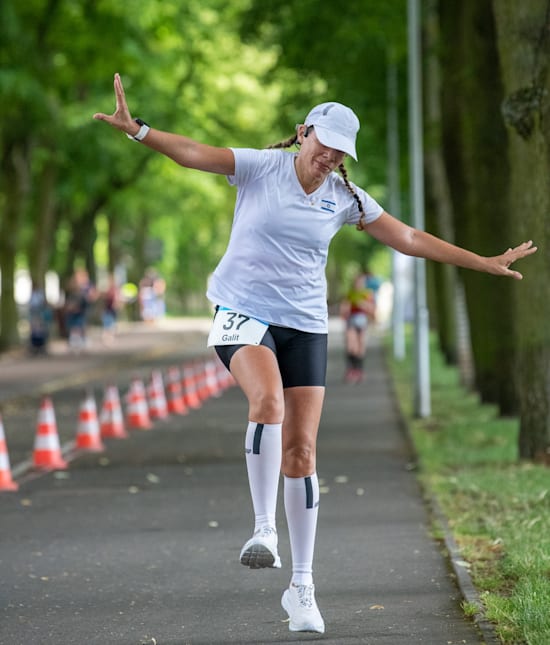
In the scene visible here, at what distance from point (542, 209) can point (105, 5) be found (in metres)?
23.9

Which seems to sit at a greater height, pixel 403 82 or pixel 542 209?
pixel 403 82

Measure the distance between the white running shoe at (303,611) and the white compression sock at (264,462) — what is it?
0.30 meters

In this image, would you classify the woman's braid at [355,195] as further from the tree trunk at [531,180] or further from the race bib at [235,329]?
the tree trunk at [531,180]

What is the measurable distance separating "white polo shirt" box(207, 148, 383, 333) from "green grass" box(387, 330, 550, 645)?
144 centimetres

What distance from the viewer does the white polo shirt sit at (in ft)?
21.3

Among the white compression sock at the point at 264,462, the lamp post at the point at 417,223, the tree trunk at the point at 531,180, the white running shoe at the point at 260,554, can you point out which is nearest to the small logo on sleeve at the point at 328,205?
the white compression sock at the point at 264,462

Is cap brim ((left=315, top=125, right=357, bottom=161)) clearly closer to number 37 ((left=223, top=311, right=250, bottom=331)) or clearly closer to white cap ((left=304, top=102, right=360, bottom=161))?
white cap ((left=304, top=102, right=360, bottom=161))

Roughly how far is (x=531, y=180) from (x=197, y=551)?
4790 millimetres

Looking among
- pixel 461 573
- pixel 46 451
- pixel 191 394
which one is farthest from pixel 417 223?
pixel 461 573

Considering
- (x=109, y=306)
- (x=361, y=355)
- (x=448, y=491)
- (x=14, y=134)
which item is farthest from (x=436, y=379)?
(x=109, y=306)

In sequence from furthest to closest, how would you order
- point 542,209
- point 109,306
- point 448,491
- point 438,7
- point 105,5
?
point 109,306 < point 105,5 < point 438,7 < point 542,209 < point 448,491

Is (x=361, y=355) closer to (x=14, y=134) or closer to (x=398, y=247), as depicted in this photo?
(x=14, y=134)

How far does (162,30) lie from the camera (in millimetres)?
41281

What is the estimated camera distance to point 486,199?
17594 mm
